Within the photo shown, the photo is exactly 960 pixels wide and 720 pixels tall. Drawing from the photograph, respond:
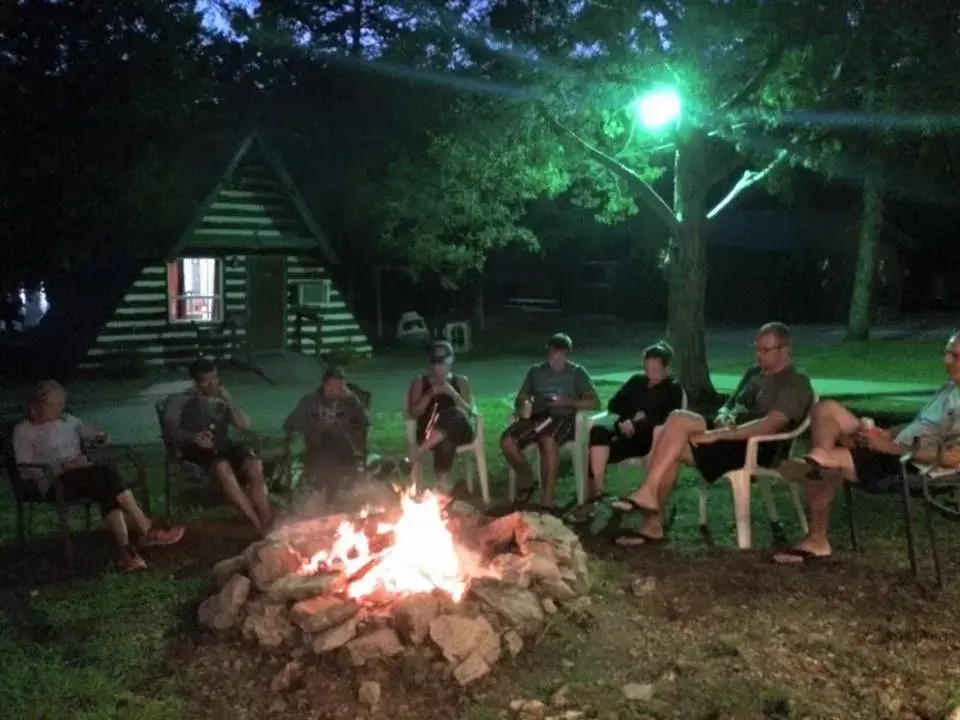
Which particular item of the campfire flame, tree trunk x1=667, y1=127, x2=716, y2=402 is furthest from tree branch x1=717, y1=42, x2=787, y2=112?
the campfire flame

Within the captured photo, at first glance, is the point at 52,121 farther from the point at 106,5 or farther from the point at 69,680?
the point at 69,680

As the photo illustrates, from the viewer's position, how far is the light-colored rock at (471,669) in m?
4.35

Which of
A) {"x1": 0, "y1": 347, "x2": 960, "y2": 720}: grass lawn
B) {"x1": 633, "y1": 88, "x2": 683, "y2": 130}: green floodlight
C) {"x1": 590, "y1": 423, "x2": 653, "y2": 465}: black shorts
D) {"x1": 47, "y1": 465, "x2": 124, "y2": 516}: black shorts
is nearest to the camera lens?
{"x1": 0, "y1": 347, "x2": 960, "y2": 720}: grass lawn

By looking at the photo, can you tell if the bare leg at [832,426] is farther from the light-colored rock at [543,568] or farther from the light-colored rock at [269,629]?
the light-colored rock at [269,629]

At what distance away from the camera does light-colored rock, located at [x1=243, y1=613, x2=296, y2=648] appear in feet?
15.2

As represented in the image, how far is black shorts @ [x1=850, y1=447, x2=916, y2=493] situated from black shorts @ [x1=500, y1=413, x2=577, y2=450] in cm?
217

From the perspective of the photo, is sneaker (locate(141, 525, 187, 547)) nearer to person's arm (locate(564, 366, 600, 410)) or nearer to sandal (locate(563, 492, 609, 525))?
sandal (locate(563, 492, 609, 525))

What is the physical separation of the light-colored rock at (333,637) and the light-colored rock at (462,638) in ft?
1.10

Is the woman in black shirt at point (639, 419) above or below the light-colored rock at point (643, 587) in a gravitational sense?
above

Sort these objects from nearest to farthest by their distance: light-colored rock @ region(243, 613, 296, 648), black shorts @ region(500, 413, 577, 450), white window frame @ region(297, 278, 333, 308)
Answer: light-colored rock @ region(243, 613, 296, 648), black shorts @ region(500, 413, 577, 450), white window frame @ region(297, 278, 333, 308)

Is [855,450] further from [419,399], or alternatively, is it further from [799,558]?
[419,399]

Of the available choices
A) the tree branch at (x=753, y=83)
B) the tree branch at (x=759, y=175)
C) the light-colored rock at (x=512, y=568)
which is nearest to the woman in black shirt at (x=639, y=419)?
the light-colored rock at (x=512, y=568)

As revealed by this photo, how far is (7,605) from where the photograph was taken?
5344 millimetres

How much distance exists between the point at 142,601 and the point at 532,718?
7.36 feet
